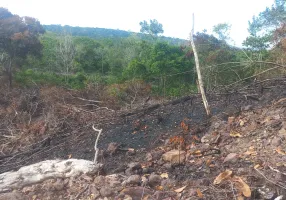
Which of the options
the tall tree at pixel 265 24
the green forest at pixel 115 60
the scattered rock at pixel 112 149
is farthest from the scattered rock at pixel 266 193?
the tall tree at pixel 265 24

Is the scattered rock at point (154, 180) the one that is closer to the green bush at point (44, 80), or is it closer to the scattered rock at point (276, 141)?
the scattered rock at point (276, 141)

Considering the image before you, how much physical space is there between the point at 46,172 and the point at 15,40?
13.7m

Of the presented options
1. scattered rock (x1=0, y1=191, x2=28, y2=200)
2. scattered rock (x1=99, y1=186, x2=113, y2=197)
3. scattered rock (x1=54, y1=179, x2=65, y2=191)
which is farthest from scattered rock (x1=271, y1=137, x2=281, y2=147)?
scattered rock (x1=0, y1=191, x2=28, y2=200)

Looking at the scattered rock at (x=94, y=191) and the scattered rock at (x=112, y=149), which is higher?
the scattered rock at (x=94, y=191)

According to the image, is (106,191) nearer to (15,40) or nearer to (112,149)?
(112,149)

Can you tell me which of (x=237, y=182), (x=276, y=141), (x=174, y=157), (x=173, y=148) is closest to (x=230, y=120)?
(x=173, y=148)

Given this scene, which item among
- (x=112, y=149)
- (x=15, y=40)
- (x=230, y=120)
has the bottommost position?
(x=112, y=149)

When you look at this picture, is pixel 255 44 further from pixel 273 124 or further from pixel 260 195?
pixel 260 195

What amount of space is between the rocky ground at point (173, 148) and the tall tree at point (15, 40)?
345 inches

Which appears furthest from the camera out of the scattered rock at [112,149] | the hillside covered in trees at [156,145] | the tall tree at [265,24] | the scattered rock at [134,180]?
the tall tree at [265,24]

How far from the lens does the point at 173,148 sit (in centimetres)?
464

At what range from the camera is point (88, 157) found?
4969 mm

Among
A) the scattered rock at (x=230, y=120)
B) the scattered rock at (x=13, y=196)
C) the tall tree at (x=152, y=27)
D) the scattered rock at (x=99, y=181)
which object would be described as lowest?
the scattered rock at (x=13, y=196)

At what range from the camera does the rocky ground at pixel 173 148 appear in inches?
115
